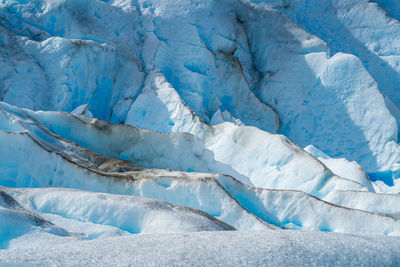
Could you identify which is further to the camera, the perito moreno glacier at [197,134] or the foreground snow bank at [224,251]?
the perito moreno glacier at [197,134]

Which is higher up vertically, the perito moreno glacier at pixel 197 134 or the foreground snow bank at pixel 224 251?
the foreground snow bank at pixel 224 251

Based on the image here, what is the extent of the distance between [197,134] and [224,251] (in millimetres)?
Answer: 4927

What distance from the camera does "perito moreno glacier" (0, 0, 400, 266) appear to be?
187 cm

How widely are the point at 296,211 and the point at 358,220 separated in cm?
65

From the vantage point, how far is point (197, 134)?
6562 mm

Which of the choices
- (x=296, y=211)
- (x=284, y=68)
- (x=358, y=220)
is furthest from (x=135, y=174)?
(x=284, y=68)

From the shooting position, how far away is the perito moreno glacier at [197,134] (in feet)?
6.13

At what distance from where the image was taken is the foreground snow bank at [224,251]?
158 cm

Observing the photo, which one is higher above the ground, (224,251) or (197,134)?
(224,251)

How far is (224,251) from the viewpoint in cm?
166

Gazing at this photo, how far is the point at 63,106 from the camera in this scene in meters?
7.08

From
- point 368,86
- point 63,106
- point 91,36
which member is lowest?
point 368,86

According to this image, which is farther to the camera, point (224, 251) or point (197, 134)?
point (197, 134)

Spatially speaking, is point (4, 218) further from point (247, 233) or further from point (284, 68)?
point (284, 68)
